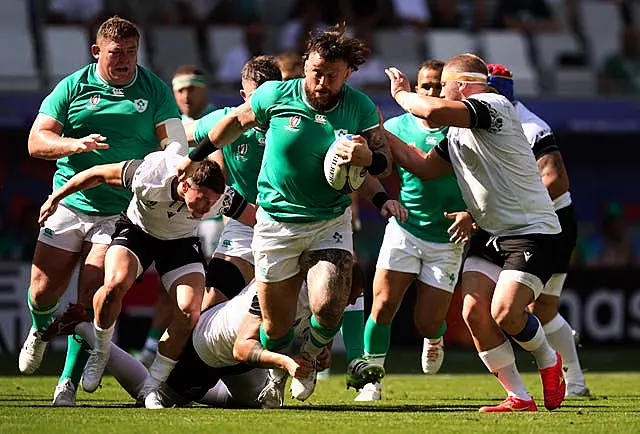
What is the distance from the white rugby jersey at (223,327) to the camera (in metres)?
9.07

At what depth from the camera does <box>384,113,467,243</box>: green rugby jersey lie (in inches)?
428

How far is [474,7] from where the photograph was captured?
22812 millimetres

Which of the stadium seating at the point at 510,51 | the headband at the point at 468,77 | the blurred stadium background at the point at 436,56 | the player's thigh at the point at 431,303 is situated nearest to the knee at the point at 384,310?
the player's thigh at the point at 431,303

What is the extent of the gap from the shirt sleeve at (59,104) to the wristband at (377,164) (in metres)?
2.61

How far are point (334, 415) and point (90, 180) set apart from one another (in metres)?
2.28

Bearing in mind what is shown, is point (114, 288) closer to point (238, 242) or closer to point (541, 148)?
point (238, 242)

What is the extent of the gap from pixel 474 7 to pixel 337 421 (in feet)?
50.5

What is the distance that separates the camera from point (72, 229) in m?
10.1

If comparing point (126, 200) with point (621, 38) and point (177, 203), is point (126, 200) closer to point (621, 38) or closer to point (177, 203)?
point (177, 203)

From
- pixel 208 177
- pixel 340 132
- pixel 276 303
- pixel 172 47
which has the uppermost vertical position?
pixel 340 132

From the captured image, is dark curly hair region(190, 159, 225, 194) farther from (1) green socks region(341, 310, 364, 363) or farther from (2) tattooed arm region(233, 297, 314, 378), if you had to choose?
(1) green socks region(341, 310, 364, 363)

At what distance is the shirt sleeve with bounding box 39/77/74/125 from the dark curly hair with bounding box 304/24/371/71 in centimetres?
211

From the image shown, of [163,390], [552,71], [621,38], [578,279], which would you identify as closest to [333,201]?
[163,390]

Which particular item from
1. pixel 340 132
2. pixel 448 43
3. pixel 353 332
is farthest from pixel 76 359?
pixel 448 43
